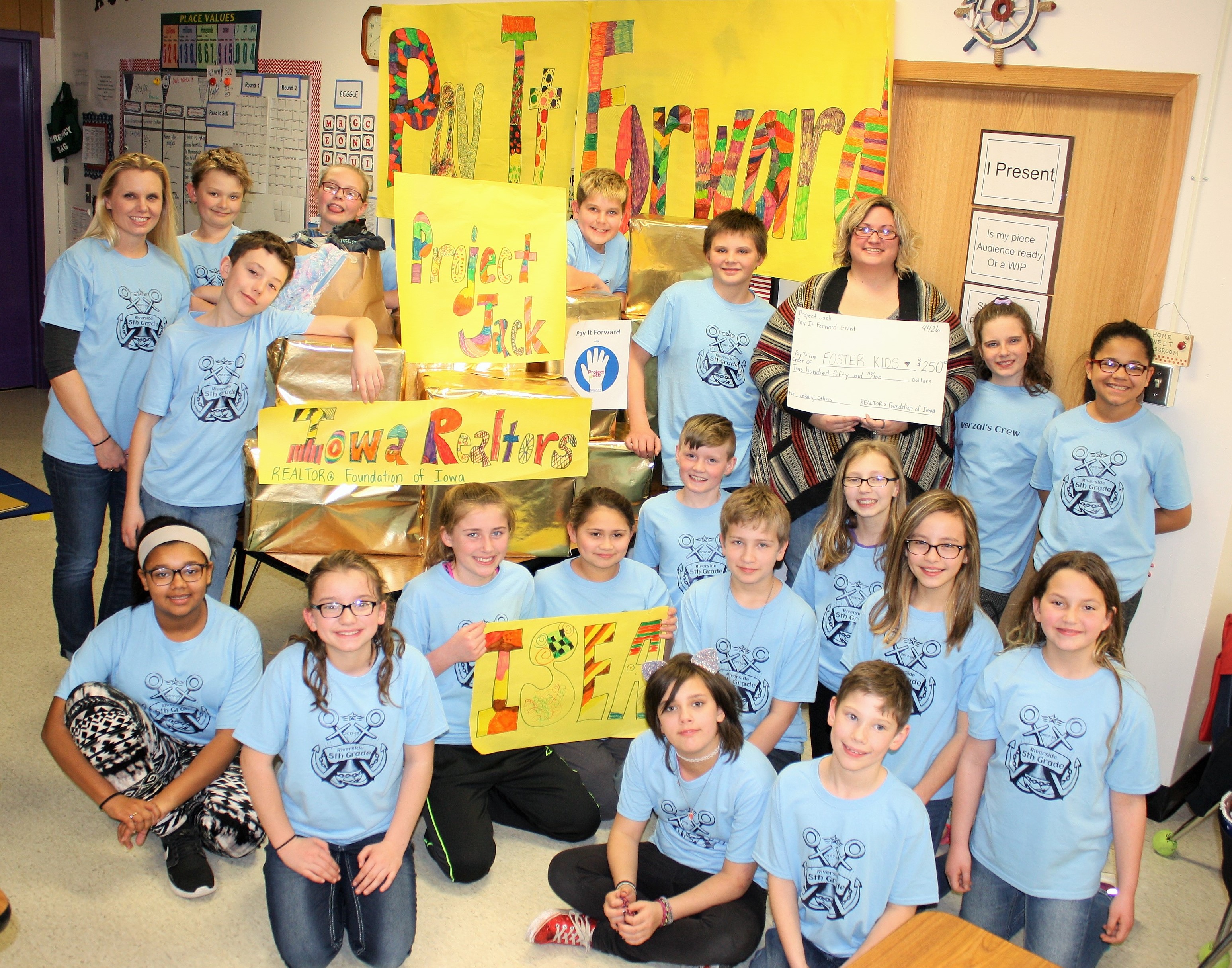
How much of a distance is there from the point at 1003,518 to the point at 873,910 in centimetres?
140

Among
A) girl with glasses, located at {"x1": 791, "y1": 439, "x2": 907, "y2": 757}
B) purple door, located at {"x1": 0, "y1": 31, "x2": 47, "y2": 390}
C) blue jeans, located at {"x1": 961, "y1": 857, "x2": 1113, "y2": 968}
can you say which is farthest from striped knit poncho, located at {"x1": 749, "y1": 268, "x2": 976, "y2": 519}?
purple door, located at {"x1": 0, "y1": 31, "x2": 47, "y2": 390}

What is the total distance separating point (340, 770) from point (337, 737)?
73 millimetres

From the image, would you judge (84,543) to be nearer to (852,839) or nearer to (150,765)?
(150,765)

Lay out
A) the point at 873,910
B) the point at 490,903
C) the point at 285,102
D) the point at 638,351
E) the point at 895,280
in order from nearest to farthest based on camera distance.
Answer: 1. the point at 873,910
2. the point at 490,903
3. the point at 895,280
4. the point at 638,351
5. the point at 285,102

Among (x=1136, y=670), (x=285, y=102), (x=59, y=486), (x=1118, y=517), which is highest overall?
(x=285, y=102)

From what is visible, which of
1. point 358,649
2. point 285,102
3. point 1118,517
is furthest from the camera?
point 285,102

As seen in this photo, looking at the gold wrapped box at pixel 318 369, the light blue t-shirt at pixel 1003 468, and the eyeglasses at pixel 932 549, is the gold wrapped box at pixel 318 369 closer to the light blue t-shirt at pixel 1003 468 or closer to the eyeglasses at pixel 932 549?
the eyeglasses at pixel 932 549

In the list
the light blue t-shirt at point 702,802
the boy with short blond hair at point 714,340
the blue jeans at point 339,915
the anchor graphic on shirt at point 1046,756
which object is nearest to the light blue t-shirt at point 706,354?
the boy with short blond hair at point 714,340

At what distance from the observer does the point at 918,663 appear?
252 cm

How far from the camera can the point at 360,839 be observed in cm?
240

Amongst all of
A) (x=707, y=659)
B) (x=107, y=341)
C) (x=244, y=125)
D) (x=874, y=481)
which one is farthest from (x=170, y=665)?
(x=244, y=125)

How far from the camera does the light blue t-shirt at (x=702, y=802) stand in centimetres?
231

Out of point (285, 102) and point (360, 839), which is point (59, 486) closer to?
point (360, 839)

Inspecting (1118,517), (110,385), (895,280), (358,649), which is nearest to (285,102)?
(110,385)
